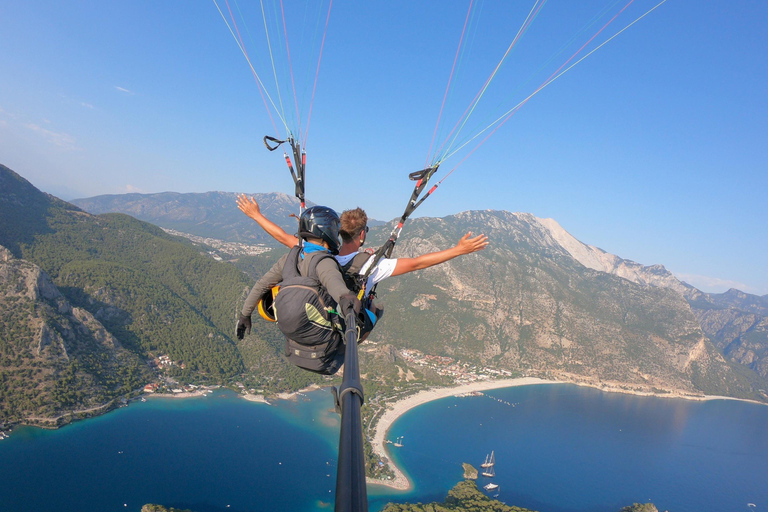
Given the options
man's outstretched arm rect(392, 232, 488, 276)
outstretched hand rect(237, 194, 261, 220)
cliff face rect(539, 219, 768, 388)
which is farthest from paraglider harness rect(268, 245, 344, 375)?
cliff face rect(539, 219, 768, 388)

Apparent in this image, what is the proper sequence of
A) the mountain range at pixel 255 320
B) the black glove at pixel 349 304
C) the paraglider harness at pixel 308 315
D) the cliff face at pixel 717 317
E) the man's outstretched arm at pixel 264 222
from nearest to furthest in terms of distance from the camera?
the black glove at pixel 349 304 → the paraglider harness at pixel 308 315 → the man's outstretched arm at pixel 264 222 → the mountain range at pixel 255 320 → the cliff face at pixel 717 317

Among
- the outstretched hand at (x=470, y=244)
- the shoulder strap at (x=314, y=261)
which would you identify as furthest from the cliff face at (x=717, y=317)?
the shoulder strap at (x=314, y=261)

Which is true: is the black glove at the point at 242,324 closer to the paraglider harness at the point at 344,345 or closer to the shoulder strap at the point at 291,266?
the paraglider harness at the point at 344,345

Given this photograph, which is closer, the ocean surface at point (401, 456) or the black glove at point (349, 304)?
the black glove at point (349, 304)

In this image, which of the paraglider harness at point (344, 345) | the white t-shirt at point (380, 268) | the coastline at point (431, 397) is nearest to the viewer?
the paraglider harness at point (344, 345)

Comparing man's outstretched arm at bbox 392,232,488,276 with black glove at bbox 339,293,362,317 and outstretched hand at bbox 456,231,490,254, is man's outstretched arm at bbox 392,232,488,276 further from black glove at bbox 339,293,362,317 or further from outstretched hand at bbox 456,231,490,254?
black glove at bbox 339,293,362,317

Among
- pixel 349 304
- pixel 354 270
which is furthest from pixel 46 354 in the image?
pixel 349 304

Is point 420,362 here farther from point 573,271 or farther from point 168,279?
point 573,271

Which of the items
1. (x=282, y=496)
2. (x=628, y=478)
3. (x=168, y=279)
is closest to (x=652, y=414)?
(x=628, y=478)
